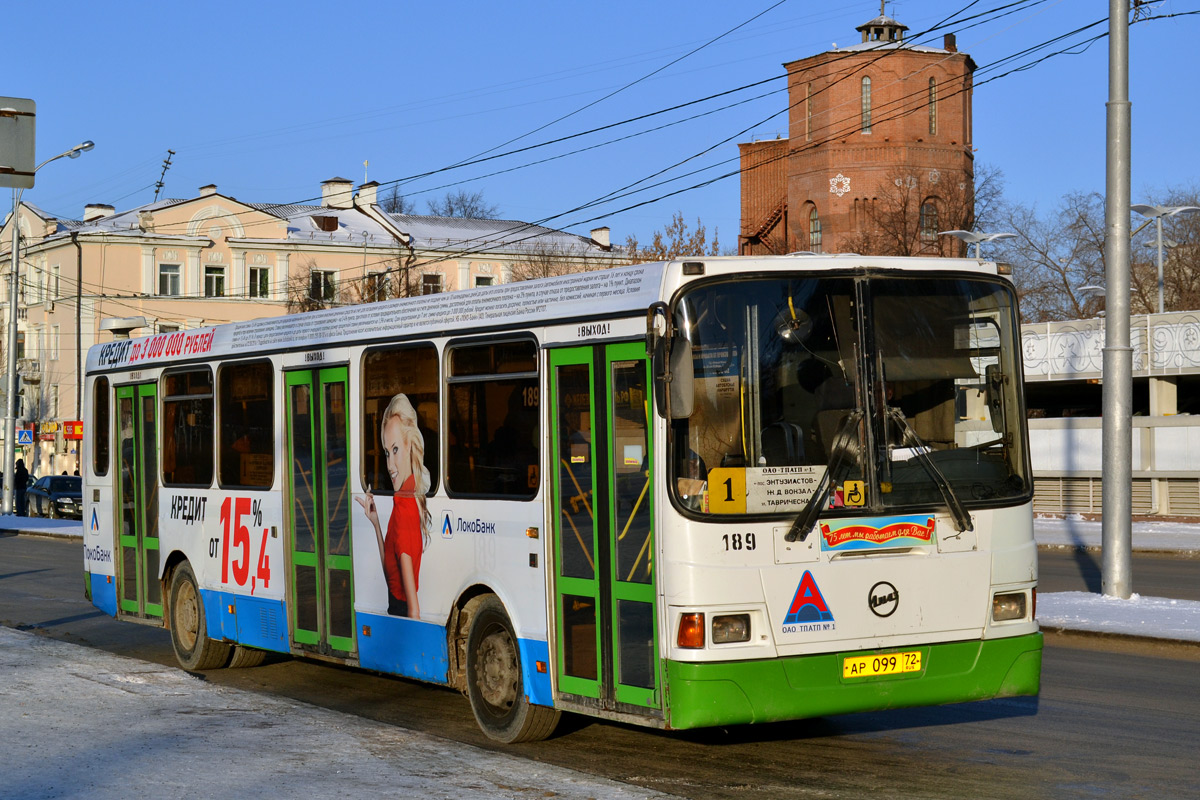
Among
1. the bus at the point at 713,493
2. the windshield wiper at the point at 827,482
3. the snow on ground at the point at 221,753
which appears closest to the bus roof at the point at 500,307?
the bus at the point at 713,493

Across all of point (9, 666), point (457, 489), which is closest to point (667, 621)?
point (457, 489)

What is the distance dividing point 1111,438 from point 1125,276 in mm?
1780

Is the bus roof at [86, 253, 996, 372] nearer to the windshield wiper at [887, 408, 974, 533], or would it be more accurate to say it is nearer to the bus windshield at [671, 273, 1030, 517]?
the bus windshield at [671, 273, 1030, 517]

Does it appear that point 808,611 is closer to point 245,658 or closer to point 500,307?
point 500,307

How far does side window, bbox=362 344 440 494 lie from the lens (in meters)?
9.95

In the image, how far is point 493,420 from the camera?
9336 millimetres

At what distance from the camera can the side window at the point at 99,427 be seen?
48.2 ft

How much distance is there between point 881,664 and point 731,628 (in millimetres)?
911

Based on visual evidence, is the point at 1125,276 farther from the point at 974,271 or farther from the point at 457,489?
the point at 457,489

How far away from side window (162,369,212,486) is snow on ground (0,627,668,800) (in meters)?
2.44

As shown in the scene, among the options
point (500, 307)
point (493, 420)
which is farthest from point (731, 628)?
point (500, 307)

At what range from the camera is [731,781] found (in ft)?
26.6

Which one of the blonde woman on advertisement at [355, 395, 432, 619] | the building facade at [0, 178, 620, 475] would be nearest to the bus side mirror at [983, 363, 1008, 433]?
the blonde woman on advertisement at [355, 395, 432, 619]

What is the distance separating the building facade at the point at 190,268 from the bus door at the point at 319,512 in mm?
57314
